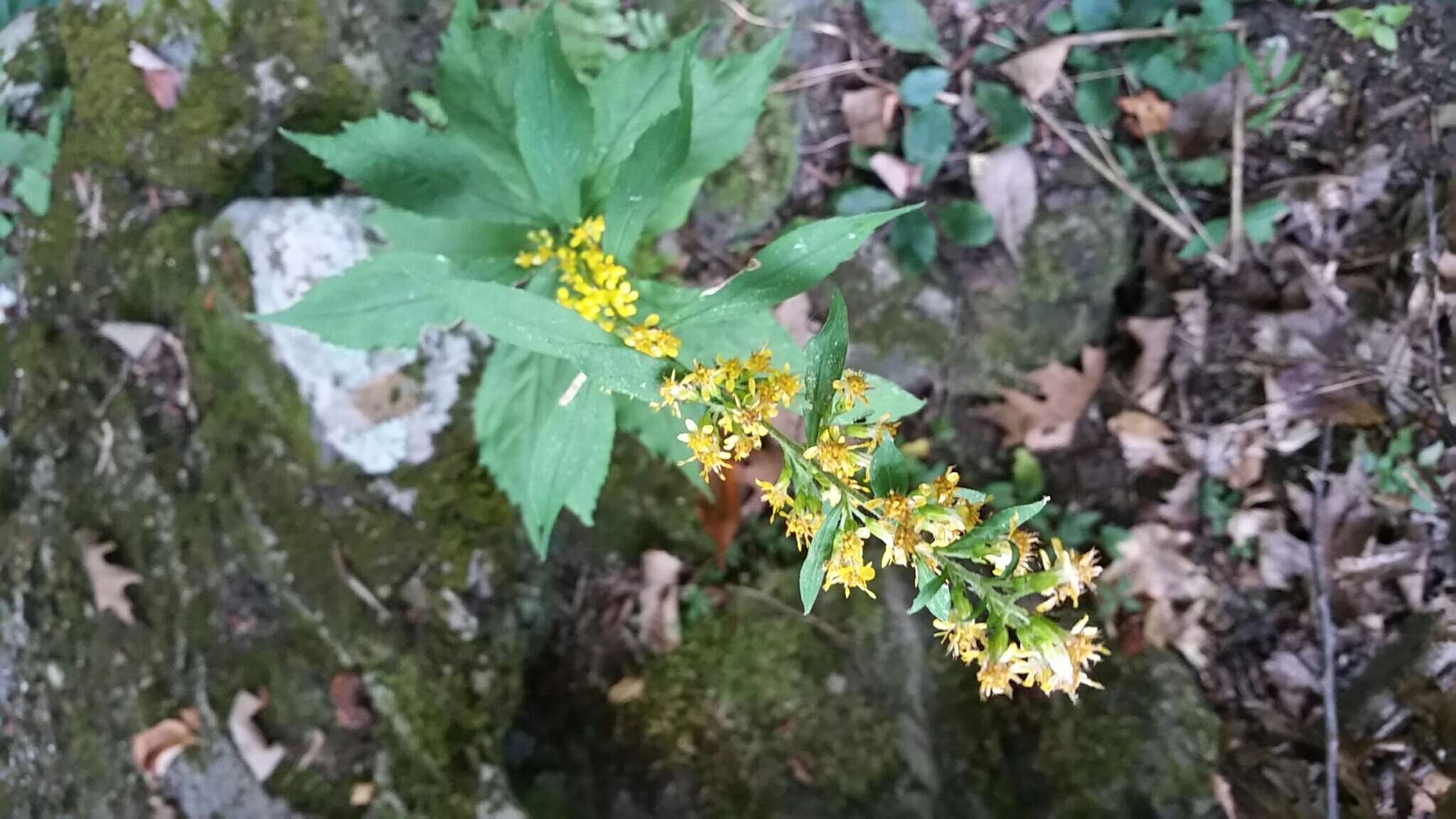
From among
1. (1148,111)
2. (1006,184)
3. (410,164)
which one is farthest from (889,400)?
(1148,111)

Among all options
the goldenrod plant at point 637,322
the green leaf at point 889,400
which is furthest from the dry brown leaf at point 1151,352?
the green leaf at point 889,400

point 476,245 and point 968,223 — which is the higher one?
point 476,245

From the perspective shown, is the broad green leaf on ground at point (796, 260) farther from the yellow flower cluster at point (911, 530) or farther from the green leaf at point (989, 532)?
the green leaf at point (989, 532)

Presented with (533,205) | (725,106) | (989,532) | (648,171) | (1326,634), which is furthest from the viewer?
(1326,634)

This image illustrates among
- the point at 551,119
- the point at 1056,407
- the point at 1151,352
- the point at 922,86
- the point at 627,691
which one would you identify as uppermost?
the point at 551,119

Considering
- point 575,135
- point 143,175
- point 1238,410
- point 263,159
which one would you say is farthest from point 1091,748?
point 143,175

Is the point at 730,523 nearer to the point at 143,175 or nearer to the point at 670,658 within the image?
the point at 670,658

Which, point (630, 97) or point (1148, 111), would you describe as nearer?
point (630, 97)

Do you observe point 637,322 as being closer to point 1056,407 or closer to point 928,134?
point 928,134
